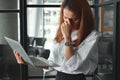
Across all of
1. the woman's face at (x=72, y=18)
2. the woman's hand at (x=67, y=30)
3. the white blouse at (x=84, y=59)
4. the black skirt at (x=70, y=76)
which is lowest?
the black skirt at (x=70, y=76)

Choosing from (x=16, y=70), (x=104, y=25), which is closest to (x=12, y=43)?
(x=104, y=25)

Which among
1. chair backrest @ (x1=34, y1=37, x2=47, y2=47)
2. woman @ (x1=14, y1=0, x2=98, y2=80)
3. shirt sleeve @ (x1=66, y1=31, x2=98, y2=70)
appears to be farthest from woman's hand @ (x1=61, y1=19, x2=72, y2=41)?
chair backrest @ (x1=34, y1=37, x2=47, y2=47)

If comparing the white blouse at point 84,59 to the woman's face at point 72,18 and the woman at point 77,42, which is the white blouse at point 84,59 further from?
the woman's face at point 72,18

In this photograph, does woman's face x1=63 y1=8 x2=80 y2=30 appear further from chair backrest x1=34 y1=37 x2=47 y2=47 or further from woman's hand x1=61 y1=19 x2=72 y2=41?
chair backrest x1=34 y1=37 x2=47 y2=47

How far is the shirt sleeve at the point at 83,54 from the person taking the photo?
1627 millimetres

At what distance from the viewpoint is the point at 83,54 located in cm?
163

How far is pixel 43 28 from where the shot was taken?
3182mm

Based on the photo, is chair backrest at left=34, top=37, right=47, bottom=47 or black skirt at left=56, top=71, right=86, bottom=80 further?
chair backrest at left=34, top=37, right=47, bottom=47

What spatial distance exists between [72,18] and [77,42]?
179 millimetres

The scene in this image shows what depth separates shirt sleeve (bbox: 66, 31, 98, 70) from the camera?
1627 mm

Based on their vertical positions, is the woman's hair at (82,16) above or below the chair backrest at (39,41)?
above

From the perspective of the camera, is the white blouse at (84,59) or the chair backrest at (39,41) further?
the chair backrest at (39,41)

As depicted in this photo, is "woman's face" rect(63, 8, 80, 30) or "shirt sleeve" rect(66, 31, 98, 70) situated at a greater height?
"woman's face" rect(63, 8, 80, 30)

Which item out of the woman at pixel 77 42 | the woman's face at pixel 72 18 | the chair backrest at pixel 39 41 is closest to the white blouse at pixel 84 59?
the woman at pixel 77 42
